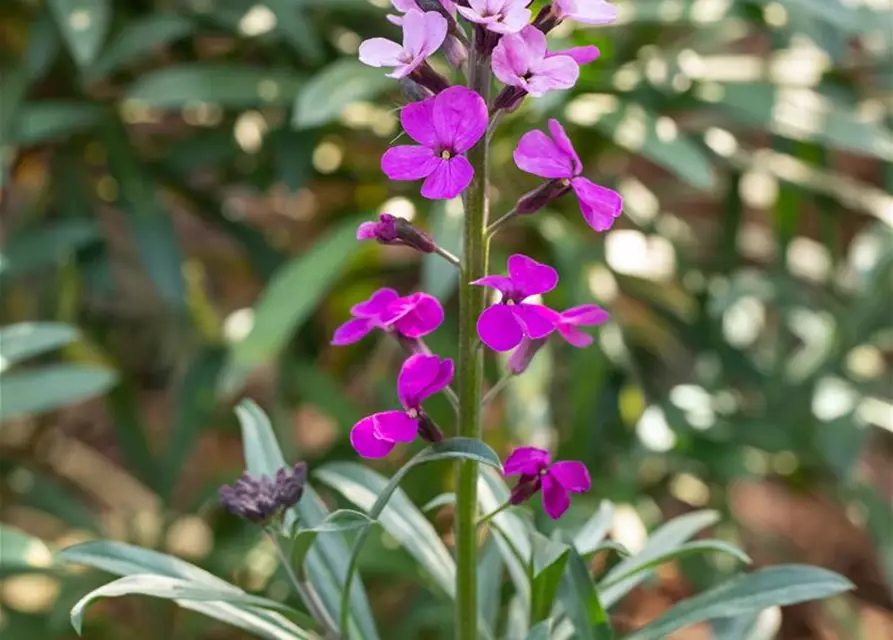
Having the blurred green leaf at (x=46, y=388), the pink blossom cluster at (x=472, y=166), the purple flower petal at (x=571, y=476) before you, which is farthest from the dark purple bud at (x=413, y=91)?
the blurred green leaf at (x=46, y=388)

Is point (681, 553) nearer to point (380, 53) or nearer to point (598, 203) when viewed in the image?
point (598, 203)

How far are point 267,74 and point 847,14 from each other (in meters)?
0.76

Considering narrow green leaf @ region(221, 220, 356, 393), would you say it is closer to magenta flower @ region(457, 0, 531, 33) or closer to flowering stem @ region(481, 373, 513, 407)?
flowering stem @ region(481, 373, 513, 407)

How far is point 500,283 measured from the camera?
0.56 m

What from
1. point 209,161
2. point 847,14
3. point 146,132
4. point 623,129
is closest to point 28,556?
point 209,161

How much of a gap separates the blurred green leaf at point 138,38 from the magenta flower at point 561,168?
1.00m

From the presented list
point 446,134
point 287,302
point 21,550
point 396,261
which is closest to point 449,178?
point 446,134

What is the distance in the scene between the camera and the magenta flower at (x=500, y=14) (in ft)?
1.75

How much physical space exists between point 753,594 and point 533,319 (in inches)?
12.3

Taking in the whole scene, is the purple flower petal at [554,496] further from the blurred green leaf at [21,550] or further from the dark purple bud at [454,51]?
the blurred green leaf at [21,550]

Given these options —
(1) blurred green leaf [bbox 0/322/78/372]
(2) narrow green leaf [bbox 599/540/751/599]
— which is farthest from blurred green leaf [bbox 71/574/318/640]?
(1) blurred green leaf [bbox 0/322/78/372]

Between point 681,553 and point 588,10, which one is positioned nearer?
point 588,10

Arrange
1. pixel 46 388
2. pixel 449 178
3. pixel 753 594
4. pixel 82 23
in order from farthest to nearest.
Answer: pixel 82 23 < pixel 46 388 < pixel 753 594 < pixel 449 178

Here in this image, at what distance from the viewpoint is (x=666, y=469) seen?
1602mm
